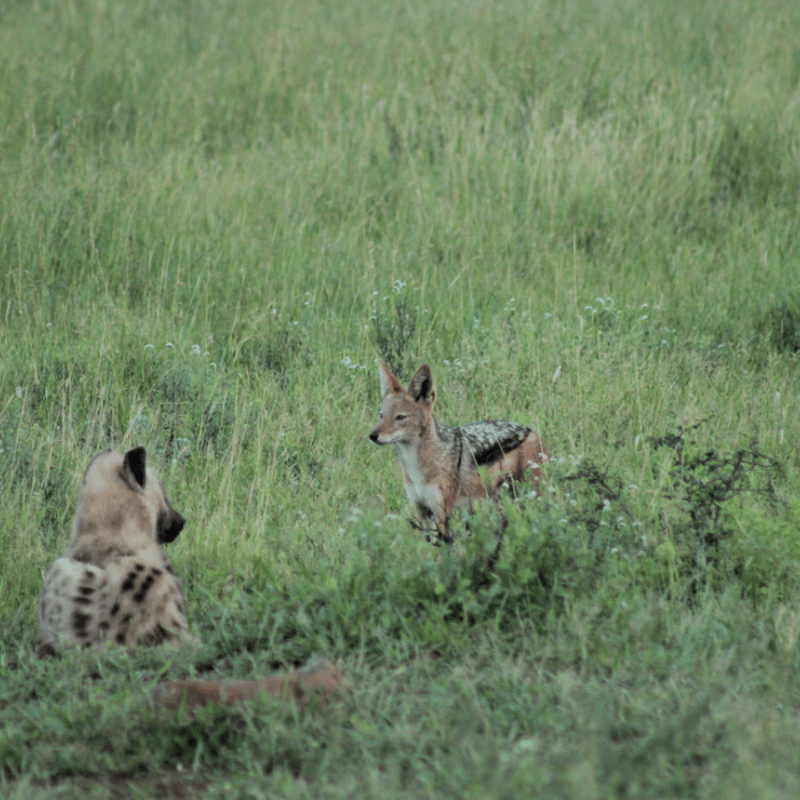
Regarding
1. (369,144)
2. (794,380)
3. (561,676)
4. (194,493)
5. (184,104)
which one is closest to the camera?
(561,676)

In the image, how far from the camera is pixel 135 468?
15.9 ft

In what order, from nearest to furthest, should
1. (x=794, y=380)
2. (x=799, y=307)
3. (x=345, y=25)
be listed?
1. (x=794, y=380)
2. (x=799, y=307)
3. (x=345, y=25)

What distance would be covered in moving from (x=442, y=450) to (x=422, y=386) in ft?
1.34

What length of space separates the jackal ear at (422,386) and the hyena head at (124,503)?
6.30ft

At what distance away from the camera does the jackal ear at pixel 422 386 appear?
21.1ft

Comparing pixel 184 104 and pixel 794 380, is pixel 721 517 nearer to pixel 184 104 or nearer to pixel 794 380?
pixel 794 380

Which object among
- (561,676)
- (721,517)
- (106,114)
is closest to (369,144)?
(106,114)

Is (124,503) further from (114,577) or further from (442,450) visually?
(442,450)

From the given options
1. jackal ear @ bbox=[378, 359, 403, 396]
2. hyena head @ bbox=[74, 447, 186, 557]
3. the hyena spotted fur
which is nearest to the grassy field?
the hyena spotted fur

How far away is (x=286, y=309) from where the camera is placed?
878cm

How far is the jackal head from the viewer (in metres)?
4.79

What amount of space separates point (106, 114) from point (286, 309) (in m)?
4.66

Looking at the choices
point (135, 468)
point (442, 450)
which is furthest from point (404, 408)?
point (135, 468)

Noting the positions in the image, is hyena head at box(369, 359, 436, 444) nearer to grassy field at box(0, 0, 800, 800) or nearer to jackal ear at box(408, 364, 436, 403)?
jackal ear at box(408, 364, 436, 403)
